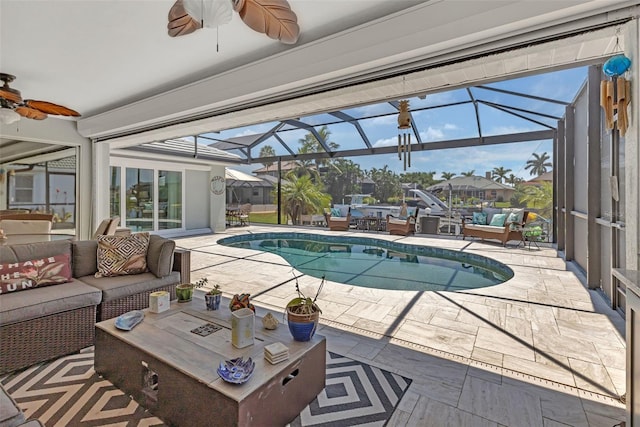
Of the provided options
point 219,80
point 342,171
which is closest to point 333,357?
point 219,80

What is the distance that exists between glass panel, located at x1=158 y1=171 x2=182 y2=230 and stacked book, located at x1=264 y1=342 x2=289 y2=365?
9.60 m

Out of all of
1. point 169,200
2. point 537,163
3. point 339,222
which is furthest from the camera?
point 537,163

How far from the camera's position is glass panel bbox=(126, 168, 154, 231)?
9.42m

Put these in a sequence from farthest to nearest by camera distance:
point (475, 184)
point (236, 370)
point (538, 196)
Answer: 1. point (475, 184)
2. point (538, 196)
3. point (236, 370)

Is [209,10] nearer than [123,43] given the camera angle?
Yes

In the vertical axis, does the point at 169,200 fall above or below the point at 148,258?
above

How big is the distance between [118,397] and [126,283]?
1223 mm

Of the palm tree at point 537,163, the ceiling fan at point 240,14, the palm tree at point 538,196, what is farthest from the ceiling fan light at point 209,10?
the palm tree at point 537,163

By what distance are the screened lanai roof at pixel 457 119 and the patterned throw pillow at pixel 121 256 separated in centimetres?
287

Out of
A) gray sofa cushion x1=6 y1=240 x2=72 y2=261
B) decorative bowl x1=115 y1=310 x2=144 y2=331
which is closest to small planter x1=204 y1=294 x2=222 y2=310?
decorative bowl x1=115 y1=310 x2=144 y2=331

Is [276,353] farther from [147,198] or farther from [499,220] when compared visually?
[147,198]

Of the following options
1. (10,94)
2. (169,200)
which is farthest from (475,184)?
(10,94)

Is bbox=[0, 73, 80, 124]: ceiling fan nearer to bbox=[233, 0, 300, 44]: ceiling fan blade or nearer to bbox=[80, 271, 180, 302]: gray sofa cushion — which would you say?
bbox=[80, 271, 180, 302]: gray sofa cushion

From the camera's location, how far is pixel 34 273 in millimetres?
2783
